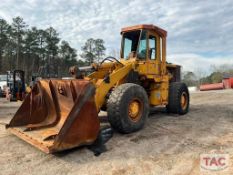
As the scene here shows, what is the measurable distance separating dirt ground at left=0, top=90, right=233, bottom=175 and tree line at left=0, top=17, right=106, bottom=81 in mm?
35198

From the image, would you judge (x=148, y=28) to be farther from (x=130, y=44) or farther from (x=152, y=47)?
(x=130, y=44)

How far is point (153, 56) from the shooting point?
26.3ft

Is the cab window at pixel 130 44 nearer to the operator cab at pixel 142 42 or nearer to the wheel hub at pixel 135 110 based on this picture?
the operator cab at pixel 142 42

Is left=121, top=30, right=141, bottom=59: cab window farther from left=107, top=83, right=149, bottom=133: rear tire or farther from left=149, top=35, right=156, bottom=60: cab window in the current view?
left=107, top=83, right=149, bottom=133: rear tire

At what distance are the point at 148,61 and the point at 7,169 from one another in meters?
4.51

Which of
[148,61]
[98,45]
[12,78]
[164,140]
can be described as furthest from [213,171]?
[98,45]

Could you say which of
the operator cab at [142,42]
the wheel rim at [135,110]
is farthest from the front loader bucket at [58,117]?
the operator cab at [142,42]

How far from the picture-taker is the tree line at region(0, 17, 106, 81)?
41.5 metres

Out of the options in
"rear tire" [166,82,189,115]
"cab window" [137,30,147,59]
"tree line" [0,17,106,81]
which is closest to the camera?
"cab window" [137,30,147,59]

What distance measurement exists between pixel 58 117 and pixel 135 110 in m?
1.68

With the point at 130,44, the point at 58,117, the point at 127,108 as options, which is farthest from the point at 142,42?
the point at 58,117

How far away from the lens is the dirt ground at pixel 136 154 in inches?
178

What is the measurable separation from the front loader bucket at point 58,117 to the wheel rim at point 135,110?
1.26m

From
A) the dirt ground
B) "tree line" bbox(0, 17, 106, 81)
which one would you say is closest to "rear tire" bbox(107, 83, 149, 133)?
the dirt ground
